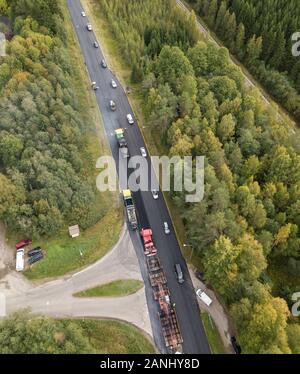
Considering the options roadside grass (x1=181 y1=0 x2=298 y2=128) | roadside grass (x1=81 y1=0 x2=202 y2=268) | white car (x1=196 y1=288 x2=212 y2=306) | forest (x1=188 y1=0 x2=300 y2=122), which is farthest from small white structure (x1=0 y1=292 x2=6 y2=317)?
forest (x1=188 y1=0 x2=300 y2=122)

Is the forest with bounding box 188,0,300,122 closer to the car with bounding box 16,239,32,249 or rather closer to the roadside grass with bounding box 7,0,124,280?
the roadside grass with bounding box 7,0,124,280

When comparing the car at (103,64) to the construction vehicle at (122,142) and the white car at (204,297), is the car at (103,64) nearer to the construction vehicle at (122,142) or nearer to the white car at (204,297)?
the construction vehicle at (122,142)

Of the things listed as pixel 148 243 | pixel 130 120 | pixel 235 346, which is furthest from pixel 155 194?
pixel 235 346

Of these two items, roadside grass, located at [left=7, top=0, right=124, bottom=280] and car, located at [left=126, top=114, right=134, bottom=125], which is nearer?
roadside grass, located at [left=7, top=0, right=124, bottom=280]

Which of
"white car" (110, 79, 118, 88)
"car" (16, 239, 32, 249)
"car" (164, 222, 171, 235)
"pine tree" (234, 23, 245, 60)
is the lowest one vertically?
"car" (16, 239, 32, 249)

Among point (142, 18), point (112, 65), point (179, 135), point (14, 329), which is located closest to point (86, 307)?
point (14, 329)

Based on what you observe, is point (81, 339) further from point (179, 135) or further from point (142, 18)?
point (142, 18)
